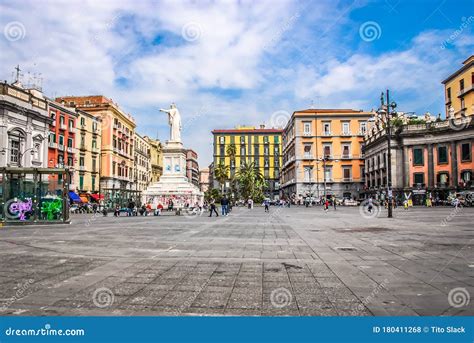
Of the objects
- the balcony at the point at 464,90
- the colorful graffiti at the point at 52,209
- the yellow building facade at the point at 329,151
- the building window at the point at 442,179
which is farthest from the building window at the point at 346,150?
the colorful graffiti at the point at 52,209

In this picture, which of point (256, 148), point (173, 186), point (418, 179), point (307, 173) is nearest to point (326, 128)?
point (307, 173)

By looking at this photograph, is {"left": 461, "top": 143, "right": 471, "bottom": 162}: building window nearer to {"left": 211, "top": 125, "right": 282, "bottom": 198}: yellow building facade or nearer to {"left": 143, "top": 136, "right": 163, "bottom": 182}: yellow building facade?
{"left": 211, "top": 125, "right": 282, "bottom": 198}: yellow building facade

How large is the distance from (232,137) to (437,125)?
62.1 meters

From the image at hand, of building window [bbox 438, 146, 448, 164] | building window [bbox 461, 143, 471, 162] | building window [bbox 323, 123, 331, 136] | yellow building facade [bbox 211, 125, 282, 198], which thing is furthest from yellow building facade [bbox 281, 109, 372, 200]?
yellow building facade [bbox 211, 125, 282, 198]

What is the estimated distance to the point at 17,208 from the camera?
19719mm

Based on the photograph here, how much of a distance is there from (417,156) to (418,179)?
10.6 ft

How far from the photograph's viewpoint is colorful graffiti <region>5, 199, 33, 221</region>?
19.6 metres

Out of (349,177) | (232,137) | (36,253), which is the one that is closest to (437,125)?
(349,177)

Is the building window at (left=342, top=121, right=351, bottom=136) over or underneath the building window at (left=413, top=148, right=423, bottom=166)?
over

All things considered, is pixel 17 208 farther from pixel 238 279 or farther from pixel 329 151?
pixel 329 151

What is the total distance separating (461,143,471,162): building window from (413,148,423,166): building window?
5.13 metres

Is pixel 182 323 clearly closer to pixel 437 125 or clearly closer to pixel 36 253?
pixel 36 253

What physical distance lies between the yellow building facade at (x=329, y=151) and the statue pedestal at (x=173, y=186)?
119ft

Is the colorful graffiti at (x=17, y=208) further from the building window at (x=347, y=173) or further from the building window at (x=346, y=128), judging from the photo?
the building window at (x=346, y=128)
